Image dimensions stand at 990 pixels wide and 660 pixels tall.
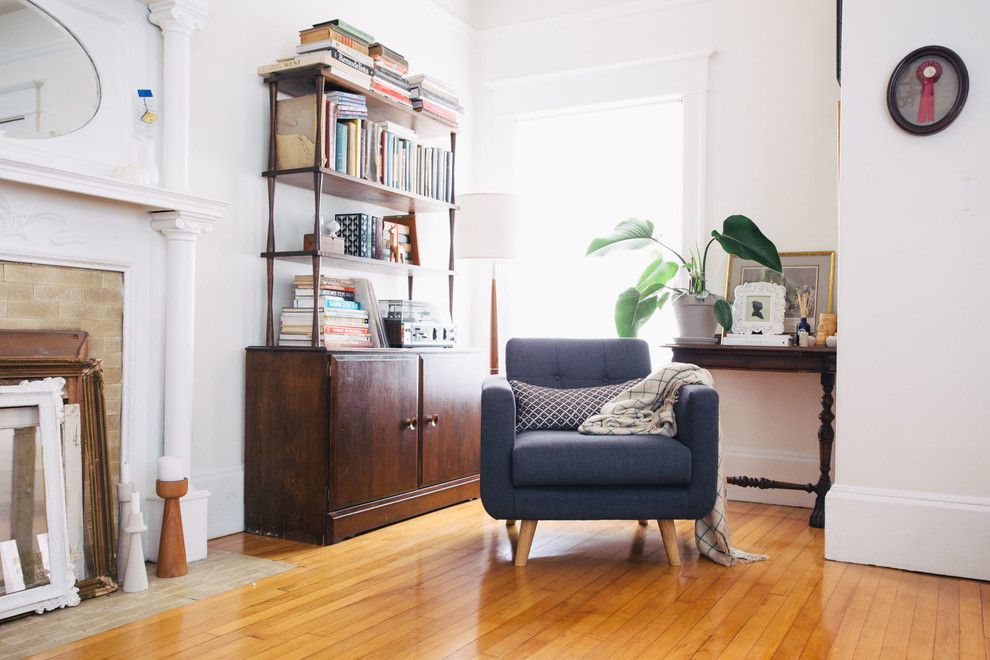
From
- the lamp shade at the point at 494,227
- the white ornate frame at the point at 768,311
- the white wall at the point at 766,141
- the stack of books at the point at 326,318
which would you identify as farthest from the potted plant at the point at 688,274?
the stack of books at the point at 326,318

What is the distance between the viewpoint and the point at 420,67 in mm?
4402

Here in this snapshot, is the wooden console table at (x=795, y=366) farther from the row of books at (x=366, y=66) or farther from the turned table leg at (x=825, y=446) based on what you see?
the row of books at (x=366, y=66)

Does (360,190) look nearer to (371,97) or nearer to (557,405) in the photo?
(371,97)

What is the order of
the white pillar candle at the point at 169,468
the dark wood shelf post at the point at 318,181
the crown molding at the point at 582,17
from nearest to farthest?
1. the white pillar candle at the point at 169,468
2. the dark wood shelf post at the point at 318,181
3. the crown molding at the point at 582,17

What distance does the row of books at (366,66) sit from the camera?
3.21 meters

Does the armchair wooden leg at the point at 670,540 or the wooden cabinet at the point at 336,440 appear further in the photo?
the wooden cabinet at the point at 336,440

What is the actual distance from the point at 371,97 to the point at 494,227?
36.5 inches

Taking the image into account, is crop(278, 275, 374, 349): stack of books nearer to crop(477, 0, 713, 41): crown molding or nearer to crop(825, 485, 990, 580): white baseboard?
crop(825, 485, 990, 580): white baseboard

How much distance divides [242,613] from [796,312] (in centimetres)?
284

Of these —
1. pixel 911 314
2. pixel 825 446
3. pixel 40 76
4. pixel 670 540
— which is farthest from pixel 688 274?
pixel 40 76

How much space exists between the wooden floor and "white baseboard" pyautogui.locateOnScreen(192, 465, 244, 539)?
0.06 meters

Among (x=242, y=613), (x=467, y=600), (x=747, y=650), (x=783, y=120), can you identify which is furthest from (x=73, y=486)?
(x=783, y=120)

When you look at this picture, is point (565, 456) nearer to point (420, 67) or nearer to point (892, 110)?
point (892, 110)

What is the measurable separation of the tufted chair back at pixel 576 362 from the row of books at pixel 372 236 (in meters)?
0.79
